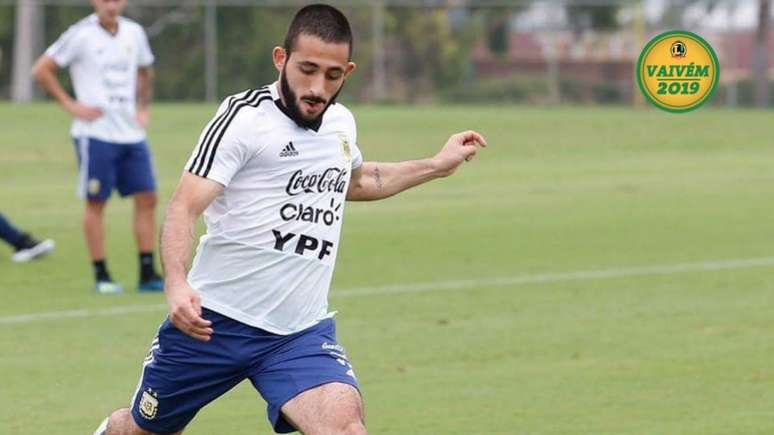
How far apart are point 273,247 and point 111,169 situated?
23.1 feet

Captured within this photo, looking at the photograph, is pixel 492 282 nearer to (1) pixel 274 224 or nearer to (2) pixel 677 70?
(2) pixel 677 70

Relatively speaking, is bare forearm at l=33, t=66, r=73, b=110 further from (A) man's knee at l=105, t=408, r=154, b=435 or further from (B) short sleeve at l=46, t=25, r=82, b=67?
(A) man's knee at l=105, t=408, r=154, b=435

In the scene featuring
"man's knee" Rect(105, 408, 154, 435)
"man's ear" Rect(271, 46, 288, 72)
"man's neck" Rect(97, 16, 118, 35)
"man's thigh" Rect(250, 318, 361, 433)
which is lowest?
"man's knee" Rect(105, 408, 154, 435)

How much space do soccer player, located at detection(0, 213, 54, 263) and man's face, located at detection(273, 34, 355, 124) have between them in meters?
9.38

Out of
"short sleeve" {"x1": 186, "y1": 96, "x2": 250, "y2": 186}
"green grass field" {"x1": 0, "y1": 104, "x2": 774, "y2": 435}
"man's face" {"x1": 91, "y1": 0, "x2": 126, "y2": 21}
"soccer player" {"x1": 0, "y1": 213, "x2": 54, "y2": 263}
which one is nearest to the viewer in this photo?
"short sleeve" {"x1": 186, "y1": 96, "x2": 250, "y2": 186}

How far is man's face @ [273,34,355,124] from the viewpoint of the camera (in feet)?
19.9

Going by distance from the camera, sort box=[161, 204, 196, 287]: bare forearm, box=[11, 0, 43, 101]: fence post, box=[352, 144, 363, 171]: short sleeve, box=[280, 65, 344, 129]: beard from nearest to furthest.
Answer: box=[161, 204, 196, 287]: bare forearm
box=[280, 65, 344, 129]: beard
box=[352, 144, 363, 171]: short sleeve
box=[11, 0, 43, 101]: fence post

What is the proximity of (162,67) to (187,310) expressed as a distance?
37419 millimetres

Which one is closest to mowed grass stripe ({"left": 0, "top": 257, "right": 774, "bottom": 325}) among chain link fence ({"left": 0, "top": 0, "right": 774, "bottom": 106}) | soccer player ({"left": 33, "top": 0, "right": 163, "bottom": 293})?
soccer player ({"left": 33, "top": 0, "right": 163, "bottom": 293})

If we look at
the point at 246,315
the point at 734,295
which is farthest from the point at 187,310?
the point at 734,295

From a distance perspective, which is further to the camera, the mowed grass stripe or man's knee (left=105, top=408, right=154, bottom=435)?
the mowed grass stripe

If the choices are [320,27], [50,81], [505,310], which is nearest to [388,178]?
[320,27]

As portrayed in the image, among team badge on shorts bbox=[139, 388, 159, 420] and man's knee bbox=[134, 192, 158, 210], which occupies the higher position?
team badge on shorts bbox=[139, 388, 159, 420]

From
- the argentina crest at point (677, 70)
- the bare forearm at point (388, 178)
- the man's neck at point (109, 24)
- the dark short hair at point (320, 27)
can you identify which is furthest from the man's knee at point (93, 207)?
the dark short hair at point (320, 27)
